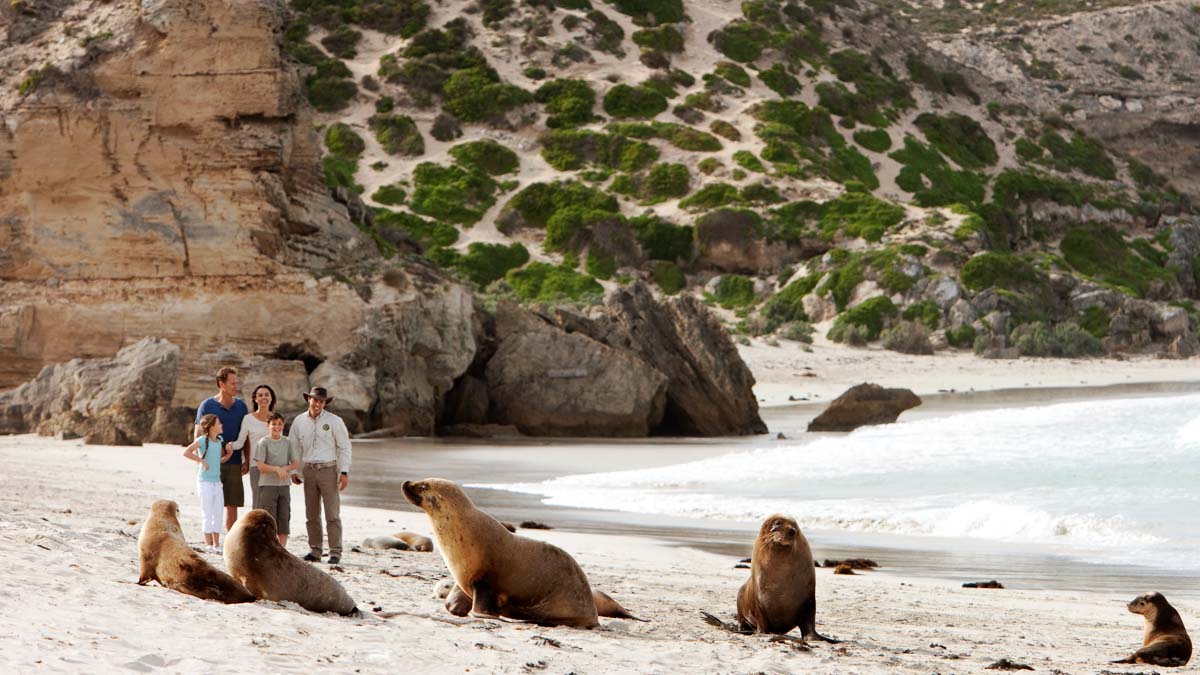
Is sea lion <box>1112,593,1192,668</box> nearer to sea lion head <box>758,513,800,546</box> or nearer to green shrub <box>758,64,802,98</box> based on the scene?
sea lion head <box>758,513,800,546</box>

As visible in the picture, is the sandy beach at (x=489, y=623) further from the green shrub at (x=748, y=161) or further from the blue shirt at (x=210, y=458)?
the green shrub at (x=748, y=161)

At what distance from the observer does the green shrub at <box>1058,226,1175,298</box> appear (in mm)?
54031

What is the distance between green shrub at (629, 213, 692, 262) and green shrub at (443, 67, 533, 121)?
420 inches

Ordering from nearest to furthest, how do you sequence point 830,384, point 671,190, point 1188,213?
point 830,384 < point 671,190 < point 1188,213

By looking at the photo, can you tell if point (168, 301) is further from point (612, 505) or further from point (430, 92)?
point (430, 92)

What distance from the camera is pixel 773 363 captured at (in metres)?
36.7

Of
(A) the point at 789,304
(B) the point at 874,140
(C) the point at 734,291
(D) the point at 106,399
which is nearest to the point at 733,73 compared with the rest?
(B) the point at 874,140

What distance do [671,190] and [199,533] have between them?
43848 mm

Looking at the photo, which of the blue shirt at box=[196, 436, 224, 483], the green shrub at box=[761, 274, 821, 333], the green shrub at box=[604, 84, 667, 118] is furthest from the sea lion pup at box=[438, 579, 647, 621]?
the green shrub at box=[604, 84, 667, 118]

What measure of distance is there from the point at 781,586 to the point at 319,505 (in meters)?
3.39

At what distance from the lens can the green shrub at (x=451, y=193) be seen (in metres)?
51.5

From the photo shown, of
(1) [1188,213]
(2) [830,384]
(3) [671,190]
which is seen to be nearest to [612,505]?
(2) [830,384]

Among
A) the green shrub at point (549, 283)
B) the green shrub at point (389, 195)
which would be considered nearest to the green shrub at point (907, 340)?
the green shrub at point (549, 283)

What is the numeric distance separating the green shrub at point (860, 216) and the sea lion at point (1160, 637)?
41640mm
